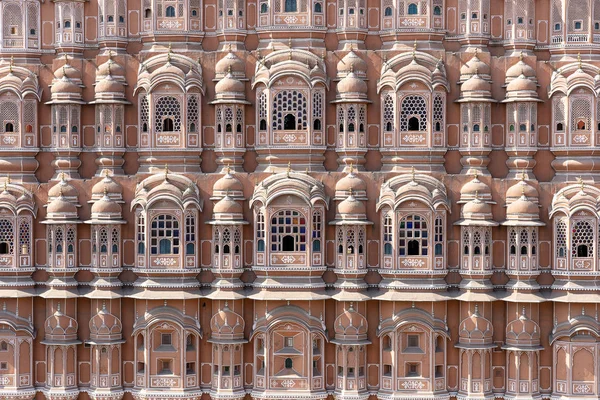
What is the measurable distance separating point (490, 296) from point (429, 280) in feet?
8.13

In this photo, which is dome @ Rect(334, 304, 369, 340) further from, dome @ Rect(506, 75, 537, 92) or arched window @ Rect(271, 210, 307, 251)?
dome @ Rect(506, 75, 537, 92)

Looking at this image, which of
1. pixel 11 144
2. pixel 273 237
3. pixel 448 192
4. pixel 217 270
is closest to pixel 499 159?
pixel 448 192

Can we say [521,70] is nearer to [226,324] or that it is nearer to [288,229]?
[288,229]

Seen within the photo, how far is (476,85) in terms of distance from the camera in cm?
3925

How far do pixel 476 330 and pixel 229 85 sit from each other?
13.9m

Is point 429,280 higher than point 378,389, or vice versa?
point 429,280

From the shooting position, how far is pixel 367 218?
130ft

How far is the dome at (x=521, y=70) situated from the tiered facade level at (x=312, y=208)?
0.09 metres

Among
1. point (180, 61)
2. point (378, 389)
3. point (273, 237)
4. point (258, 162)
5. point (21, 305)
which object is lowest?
point (378, 389)

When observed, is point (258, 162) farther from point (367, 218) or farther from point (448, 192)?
point (448, 192)

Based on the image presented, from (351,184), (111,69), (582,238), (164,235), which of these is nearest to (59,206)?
(164,235)

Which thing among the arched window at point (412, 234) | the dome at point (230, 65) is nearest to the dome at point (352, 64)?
the dome at point (230, 65)

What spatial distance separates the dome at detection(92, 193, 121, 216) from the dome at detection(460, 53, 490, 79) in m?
15.1

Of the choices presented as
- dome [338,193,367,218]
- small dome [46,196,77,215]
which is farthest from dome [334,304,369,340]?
small dome [46,196,77,215]
